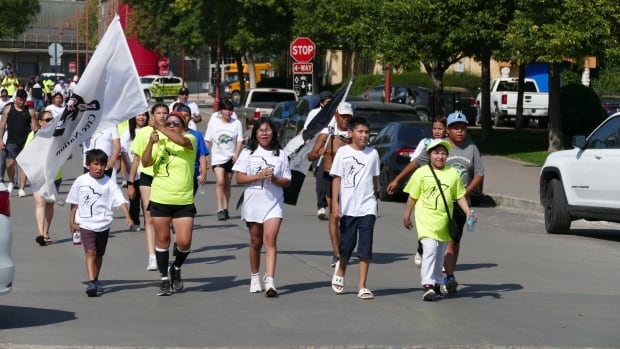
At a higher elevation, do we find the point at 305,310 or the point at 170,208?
the point at 170,208

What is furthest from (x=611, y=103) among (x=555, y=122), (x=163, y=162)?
(x=163, y=162)

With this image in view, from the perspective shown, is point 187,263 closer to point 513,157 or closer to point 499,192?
point 499,192

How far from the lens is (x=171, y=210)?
35.7 feet

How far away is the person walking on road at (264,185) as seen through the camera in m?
10.9

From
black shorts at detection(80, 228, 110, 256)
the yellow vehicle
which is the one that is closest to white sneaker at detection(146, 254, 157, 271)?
black shorts at detection(80, 228, 110, 256)

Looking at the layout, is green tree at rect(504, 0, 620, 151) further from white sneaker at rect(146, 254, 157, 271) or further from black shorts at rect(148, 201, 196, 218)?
black shorts at rect(148, 201, 196, 218)

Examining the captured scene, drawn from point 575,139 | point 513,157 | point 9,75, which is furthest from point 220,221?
point 9,75

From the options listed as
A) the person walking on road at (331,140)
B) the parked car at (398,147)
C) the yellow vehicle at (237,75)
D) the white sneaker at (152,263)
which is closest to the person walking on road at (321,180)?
the person walking on road at (331,140)

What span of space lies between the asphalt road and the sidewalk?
4.45m

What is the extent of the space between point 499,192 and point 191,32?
42495 mm

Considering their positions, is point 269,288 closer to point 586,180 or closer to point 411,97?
point 586,180

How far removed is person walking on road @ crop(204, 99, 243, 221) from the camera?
18.0 m

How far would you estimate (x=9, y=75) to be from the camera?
46.0m

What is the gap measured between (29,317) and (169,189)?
180 cm
